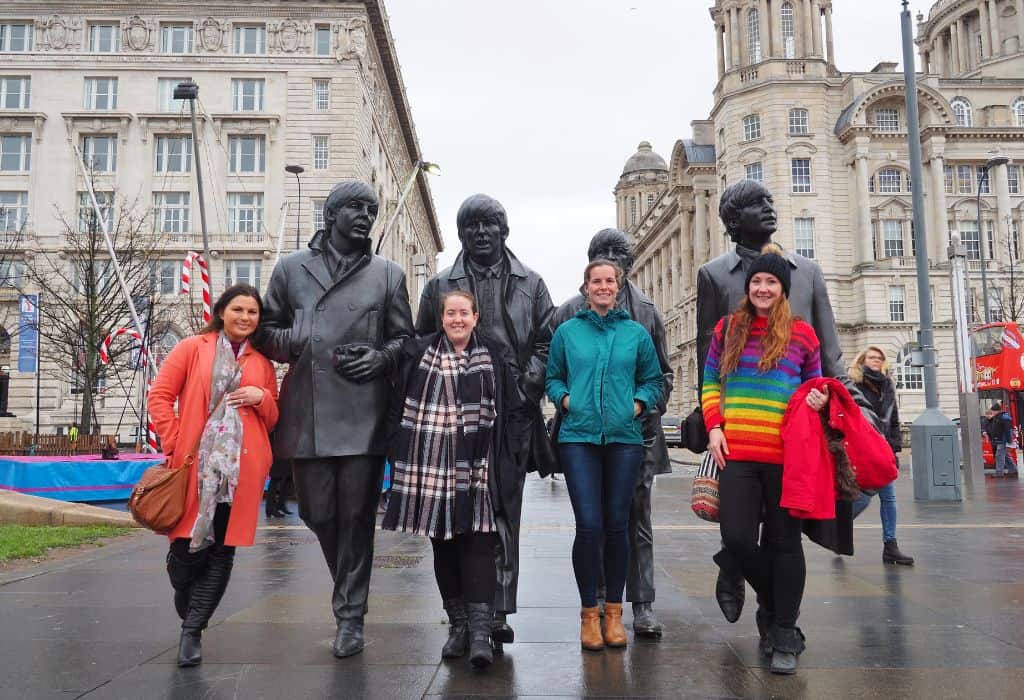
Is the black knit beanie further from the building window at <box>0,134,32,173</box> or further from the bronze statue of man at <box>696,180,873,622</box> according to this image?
the building window at <box>0,134,32,173</box>

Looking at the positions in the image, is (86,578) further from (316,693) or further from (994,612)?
(994,612)

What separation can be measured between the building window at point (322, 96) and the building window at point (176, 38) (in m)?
7.20

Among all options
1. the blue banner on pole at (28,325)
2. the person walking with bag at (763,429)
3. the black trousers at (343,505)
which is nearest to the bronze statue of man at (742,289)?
the person walking with bag at (763,429)

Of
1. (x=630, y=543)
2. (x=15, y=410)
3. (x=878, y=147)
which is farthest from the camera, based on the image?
(x=878, y=147)

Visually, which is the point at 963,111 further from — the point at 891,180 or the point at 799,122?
the point at 799,122

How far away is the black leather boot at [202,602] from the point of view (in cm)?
439

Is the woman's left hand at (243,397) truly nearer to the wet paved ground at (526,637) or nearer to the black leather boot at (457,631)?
the wet paved ground at (526,637)

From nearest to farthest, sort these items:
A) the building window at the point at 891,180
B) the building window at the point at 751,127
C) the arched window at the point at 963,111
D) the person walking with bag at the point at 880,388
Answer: the person walking with bag at the point at 880,388 → the building window at the point at 891,180 → the building window at the point at 751,127 → the arched window at the point at 963,111

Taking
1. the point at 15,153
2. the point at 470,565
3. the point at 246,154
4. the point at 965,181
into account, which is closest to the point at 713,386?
the point at 470,565

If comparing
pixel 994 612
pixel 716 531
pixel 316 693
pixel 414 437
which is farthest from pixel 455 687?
pixel 716 531

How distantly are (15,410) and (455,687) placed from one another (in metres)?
47.8

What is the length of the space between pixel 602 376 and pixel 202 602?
234 cm

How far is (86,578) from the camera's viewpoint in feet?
24.0

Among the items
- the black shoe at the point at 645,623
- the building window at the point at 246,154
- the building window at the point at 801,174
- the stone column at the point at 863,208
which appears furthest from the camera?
the building window at the point at 801,174
